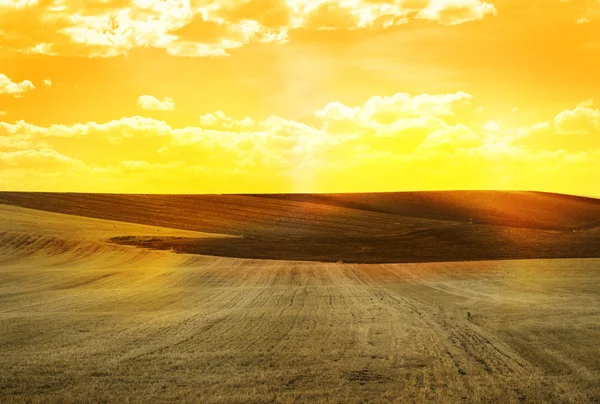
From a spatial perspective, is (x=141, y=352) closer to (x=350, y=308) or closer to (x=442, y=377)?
(x=442, y=377)

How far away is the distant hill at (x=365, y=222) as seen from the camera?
5194cm

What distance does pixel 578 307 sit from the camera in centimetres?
2377

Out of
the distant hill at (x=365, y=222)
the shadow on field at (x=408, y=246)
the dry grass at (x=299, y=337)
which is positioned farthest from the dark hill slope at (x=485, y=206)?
the dry grass at (x=299, y=337)

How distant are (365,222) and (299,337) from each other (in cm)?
5853

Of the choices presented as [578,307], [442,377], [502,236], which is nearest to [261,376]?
[442,377]

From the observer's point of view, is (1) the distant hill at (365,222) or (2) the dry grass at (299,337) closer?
(2) the dry grass at (299,337)

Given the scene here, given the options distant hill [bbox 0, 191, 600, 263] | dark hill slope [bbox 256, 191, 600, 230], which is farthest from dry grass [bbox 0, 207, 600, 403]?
dark hill slope [bbox 256, 191, 600, 230]

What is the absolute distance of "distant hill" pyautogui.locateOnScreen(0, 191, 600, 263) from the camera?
170 feet

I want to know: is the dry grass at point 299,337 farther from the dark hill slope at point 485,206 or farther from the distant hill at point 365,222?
the dark hill slope at point 485,206

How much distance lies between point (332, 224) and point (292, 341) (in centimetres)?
5616

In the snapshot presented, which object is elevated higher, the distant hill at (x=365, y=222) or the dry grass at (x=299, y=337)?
the distant hill at (x=365, y=222)

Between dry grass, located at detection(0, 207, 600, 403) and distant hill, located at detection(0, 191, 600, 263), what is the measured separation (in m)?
13.0

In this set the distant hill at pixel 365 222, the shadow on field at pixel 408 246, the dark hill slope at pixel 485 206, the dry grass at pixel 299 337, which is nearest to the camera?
the dry grass at pixel 299 337

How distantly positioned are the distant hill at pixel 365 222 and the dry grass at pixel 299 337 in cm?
1304
